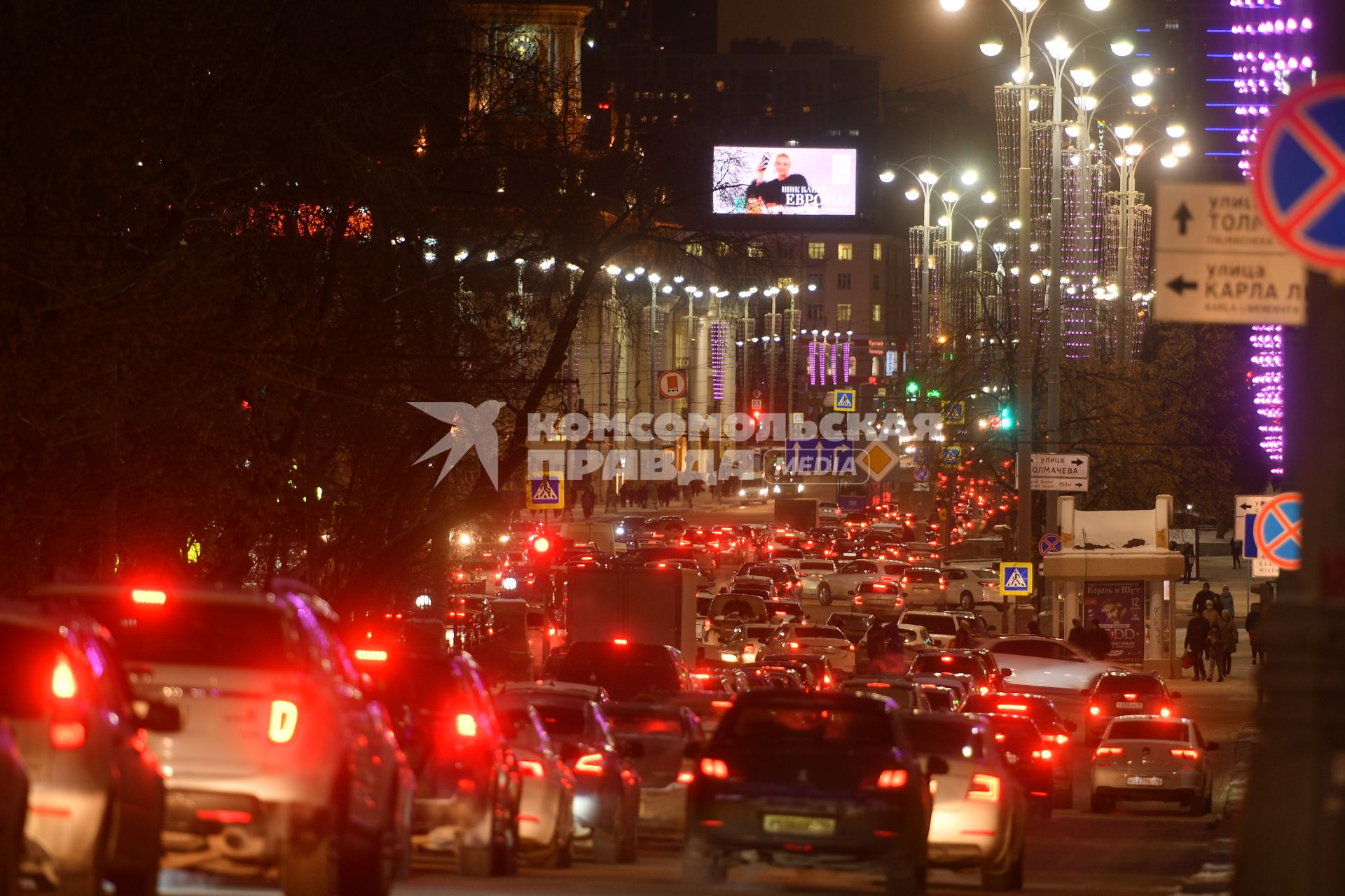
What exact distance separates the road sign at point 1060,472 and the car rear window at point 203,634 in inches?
1246

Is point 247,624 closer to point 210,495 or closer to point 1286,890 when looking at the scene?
point 1286,890

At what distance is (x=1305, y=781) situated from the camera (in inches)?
320

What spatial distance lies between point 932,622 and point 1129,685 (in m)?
13.9

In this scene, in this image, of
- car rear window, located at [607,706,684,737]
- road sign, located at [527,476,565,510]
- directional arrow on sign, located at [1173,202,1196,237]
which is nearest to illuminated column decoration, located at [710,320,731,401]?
road sign, located at [527,476,565,510]

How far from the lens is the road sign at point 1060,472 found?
1602 inches

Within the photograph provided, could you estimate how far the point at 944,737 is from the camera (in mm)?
17953

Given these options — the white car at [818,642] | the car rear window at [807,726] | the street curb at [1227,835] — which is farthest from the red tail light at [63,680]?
the white car at [818,642]

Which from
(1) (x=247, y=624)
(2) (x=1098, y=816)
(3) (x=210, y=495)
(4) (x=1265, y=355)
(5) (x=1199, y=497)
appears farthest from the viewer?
(5) (x=1199, y=497)

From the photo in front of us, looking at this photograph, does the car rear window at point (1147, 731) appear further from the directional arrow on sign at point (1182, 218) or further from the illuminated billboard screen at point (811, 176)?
the illuminated billboard screen at point (811, 176)

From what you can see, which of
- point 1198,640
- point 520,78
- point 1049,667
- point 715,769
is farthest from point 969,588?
point 715,769

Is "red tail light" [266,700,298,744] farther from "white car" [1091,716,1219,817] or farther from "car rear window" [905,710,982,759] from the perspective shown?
"white car" [1091,716,1219,817]

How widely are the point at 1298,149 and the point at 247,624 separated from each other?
5.42 metres

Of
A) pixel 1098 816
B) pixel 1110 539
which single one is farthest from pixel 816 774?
pixel 1110 539

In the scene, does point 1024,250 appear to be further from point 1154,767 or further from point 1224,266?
point 1224,266
